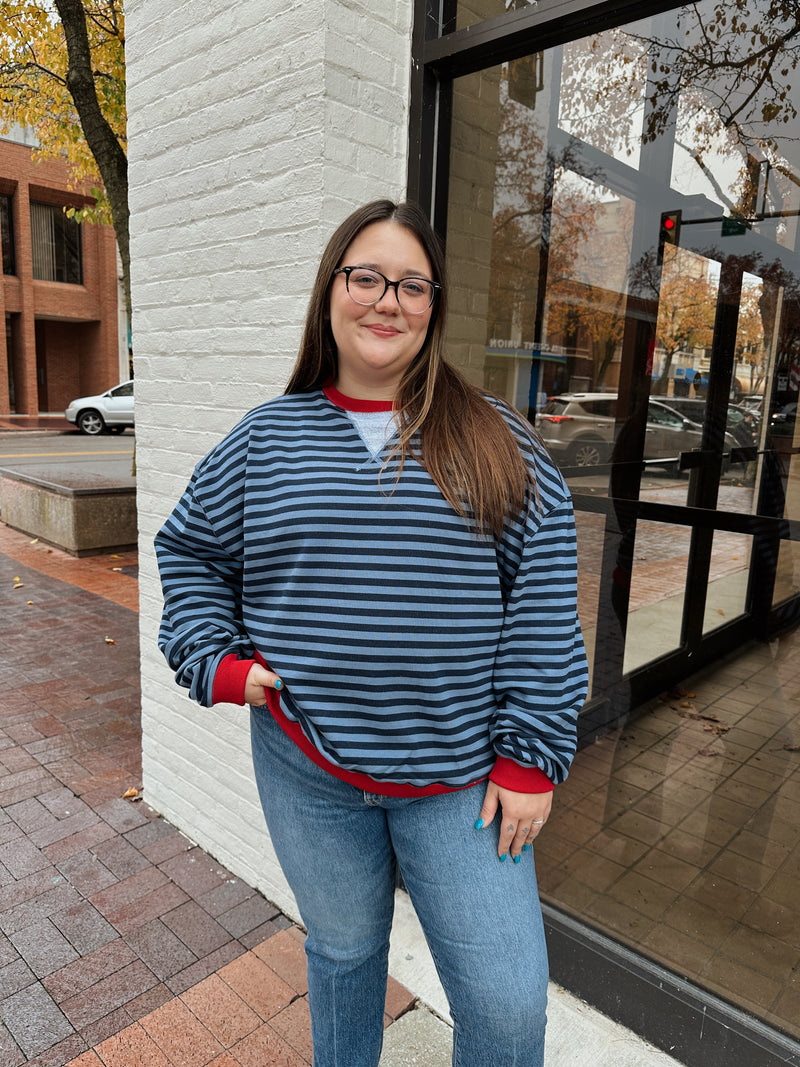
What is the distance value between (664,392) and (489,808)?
50.7 inches

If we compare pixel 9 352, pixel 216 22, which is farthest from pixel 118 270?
pixel 216 22

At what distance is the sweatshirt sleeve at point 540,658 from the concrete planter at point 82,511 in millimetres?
6950

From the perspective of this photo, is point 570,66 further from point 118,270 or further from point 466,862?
point 118,270

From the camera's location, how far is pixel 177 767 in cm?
301

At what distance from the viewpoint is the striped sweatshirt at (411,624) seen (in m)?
1.30

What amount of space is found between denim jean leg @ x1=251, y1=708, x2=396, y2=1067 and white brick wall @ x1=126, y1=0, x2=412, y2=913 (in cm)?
106

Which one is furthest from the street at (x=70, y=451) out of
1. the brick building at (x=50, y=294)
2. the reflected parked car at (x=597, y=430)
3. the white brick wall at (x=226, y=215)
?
the reflected parked car at (x=597, y=430)

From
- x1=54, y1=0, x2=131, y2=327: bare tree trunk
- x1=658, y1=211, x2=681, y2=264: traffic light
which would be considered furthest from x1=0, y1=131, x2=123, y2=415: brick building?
x1=658, y1=211, x2=681, y2=264: traffic light

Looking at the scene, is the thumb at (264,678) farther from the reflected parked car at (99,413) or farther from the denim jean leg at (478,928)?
the reflected parked car at (99,413)

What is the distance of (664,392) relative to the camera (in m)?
2.11

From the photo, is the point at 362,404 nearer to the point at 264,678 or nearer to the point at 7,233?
the point at 264,678

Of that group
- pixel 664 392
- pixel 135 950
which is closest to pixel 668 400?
pixel 664 392

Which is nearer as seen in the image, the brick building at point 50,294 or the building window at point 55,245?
the brick building at point 50,294

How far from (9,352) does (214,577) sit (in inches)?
1092
